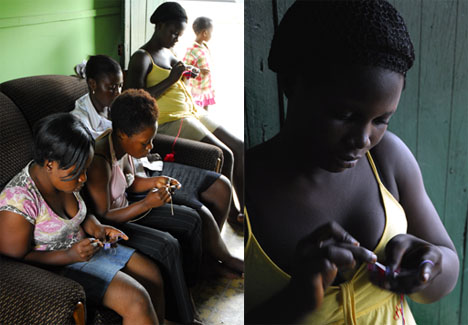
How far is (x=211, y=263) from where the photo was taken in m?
1.43

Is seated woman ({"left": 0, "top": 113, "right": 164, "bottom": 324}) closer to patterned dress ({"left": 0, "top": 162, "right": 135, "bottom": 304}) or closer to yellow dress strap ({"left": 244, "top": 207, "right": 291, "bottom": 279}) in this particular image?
patterned dress ({"left": 0, "top": 162, "right": 135, "bottom": 304})

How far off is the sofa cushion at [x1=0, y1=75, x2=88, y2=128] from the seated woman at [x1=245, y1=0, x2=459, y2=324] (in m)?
0.65

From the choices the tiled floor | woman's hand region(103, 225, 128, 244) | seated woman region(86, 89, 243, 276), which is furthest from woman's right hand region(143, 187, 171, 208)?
the tiled floor

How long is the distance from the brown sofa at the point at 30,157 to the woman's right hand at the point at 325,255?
48 cm

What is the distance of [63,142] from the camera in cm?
106

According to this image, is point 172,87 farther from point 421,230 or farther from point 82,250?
point 421,230

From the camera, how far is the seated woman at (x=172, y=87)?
4.04 feet

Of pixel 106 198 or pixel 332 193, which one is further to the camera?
pixel 106 198

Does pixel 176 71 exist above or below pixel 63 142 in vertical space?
above

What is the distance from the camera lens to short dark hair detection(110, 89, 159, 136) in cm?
121

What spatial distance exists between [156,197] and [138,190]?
0.26ft

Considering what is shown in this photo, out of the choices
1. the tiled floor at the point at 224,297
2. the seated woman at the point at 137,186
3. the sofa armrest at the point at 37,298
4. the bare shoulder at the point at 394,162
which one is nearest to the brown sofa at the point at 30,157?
the sofa armrest at the point at 37,298

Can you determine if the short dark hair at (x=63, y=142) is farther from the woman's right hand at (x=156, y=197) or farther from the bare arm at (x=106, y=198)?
the woman's right hand at (x=156, y=197)

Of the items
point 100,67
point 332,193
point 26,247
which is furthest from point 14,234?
point 332,193
